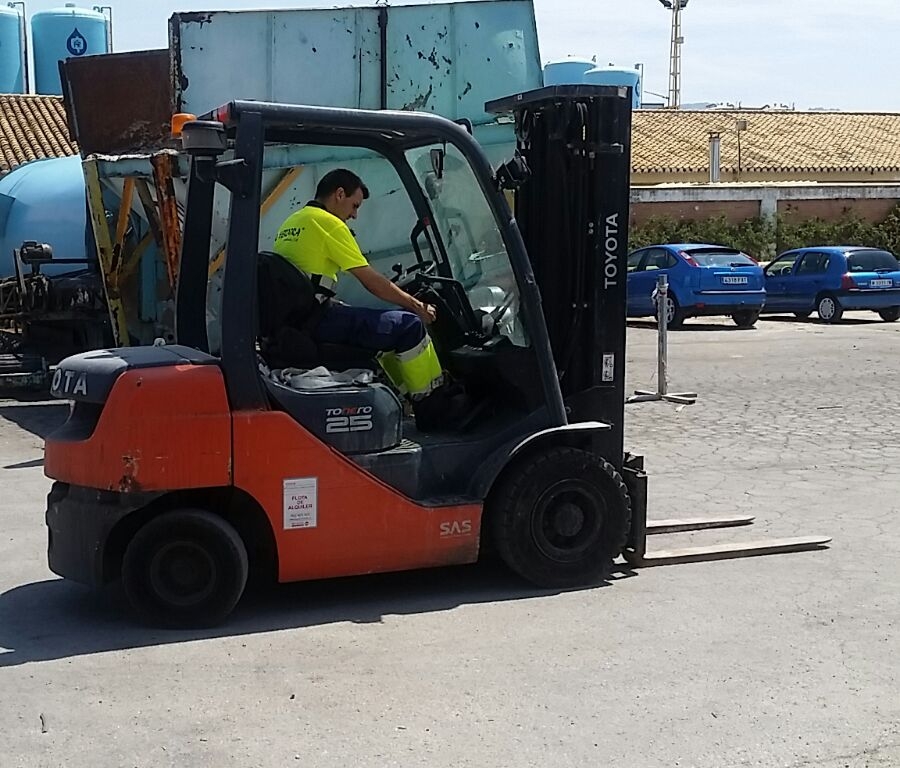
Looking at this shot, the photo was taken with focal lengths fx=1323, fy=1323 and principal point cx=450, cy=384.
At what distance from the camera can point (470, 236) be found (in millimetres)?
6746

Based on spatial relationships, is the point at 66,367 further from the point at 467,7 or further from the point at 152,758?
the point at 467,7

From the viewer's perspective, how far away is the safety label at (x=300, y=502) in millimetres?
5840

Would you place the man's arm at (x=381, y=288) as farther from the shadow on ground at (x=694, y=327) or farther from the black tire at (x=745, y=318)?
the black tire at (x=745, y=318)

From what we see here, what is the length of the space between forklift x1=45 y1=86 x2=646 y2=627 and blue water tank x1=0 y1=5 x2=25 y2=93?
37600 mm

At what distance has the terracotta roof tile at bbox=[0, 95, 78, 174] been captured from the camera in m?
31.9

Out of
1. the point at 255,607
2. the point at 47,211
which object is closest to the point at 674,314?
the point at 47,211

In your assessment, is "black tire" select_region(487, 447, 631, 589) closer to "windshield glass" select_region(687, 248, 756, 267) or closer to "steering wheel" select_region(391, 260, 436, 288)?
"steering wheel" select_region(391, 260, 436, 288)

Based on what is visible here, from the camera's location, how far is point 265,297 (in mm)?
6070

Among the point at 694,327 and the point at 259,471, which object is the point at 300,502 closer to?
the point at 259,471

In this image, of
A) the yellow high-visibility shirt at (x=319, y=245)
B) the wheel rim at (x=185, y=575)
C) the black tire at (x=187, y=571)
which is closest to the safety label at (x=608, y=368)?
the yellow high-visibility shirt at (x=319, y=245)

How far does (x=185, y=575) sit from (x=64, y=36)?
37653mm

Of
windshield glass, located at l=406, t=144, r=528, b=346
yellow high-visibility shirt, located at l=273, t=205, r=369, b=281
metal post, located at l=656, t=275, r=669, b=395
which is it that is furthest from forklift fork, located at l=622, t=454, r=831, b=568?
metal post, located at l=656, t=275, r=669, b=395

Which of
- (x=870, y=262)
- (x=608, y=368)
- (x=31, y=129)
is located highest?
(x=31, y=129)

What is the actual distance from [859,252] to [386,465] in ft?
67.2
